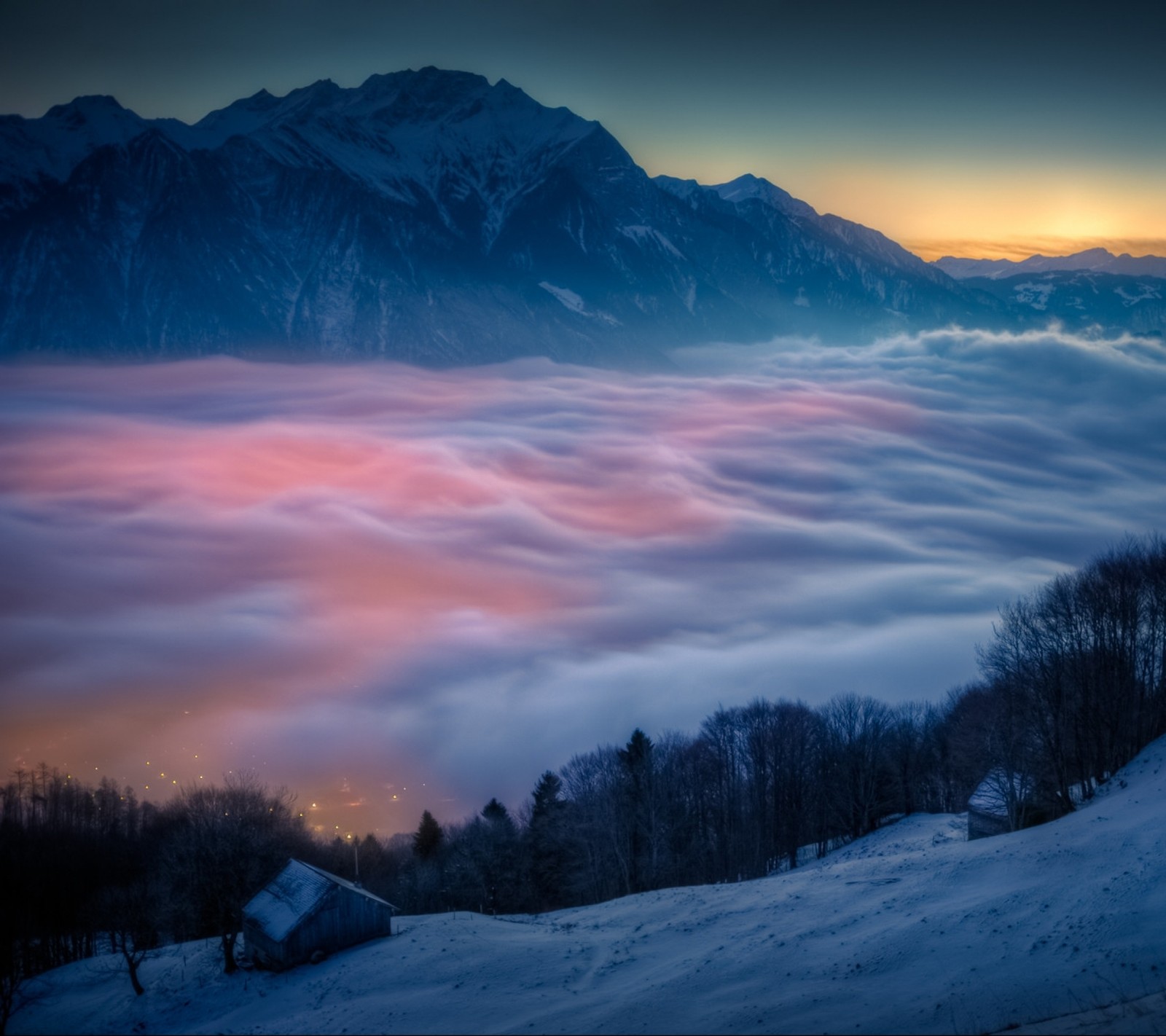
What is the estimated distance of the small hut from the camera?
173ft

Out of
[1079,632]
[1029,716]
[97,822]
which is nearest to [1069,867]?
[1029,716]

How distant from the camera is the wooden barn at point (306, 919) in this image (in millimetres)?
47625

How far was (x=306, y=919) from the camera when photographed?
47.9 metres

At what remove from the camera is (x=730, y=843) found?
79500 mm

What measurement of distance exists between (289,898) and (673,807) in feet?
135

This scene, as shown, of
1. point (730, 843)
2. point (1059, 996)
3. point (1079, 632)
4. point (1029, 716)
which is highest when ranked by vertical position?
point (1079, 632)

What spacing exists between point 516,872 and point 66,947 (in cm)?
3388

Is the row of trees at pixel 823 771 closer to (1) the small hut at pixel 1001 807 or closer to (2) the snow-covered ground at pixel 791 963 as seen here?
(1) the small hut at pixel 1001 807

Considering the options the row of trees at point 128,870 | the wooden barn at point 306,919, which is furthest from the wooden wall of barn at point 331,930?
the row of trees at point 128,870

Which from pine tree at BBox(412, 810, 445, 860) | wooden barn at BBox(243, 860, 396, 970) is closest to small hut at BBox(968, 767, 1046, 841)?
wooden barn at BBox(243, 860, 396, 970)

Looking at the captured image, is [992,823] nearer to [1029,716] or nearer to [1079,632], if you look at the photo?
[1029,716]

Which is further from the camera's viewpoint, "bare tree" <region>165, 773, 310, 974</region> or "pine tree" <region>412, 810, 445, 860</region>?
"pine tree" <region>412, 810, 445, 860</region>

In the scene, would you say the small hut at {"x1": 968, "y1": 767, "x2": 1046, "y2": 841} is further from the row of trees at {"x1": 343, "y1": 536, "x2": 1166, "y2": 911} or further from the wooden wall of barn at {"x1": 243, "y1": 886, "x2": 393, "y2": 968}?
the wooden wall of barn at {"x1": 243, "y1": 886, "x2": 393, "y2": 968}

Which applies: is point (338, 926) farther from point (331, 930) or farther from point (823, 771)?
point (823, 771)
